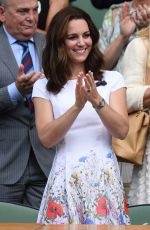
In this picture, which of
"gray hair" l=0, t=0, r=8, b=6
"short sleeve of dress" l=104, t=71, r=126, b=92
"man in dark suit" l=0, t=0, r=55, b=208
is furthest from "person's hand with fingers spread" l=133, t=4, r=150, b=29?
"short sleeve of dress" l=104, t=71, r=126, b=92

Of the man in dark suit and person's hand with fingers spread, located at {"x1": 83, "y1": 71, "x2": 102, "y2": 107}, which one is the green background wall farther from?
person's hand with fingers spread, located at {"x1": 83, "y1": 71, "x2": 102, "y2": 107}

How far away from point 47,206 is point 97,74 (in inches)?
31.3

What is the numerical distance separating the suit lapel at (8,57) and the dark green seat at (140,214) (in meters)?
1.29

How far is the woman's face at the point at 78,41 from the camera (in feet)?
14.0

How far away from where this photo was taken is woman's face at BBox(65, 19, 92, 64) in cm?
428

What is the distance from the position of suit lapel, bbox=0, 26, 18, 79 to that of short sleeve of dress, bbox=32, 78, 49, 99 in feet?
1.91

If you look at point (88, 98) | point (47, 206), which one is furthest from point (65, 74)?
point (47, 206)

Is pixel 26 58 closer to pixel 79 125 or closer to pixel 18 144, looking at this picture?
pixel 18 144

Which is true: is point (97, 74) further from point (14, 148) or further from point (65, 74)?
point (14, 148)

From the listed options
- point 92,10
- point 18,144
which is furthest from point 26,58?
point 92,10

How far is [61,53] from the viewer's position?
432 centimetres

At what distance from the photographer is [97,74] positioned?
4.25 m

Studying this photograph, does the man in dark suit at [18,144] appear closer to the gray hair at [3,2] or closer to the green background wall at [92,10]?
the gray hair at [3,2]

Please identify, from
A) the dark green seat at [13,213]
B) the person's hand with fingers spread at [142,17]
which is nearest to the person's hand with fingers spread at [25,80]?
the dark green seat at [13,213]
